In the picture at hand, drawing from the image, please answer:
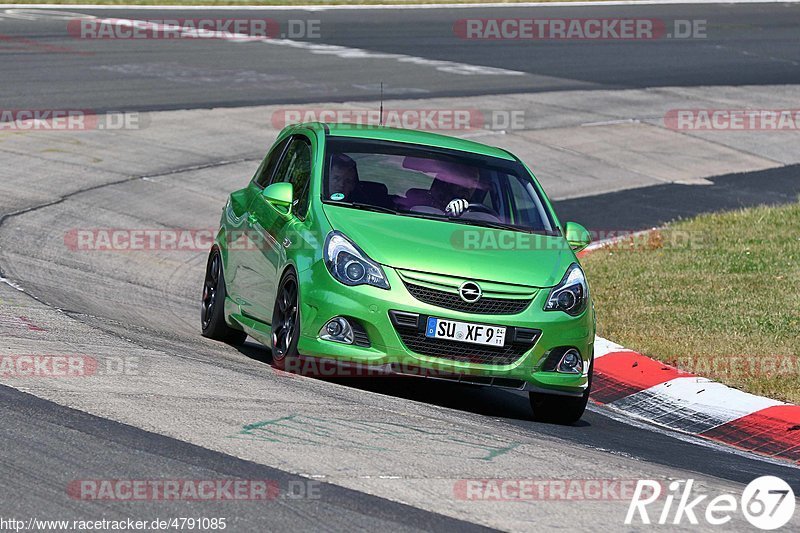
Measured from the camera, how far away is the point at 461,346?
8.29m

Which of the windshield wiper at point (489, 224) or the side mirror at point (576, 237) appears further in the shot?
the side mirror at point (576, 237)

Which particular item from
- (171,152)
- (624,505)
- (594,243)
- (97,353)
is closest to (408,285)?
(97,353)

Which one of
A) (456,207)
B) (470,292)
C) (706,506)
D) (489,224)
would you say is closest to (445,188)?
(456,207)

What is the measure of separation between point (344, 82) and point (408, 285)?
1664cm

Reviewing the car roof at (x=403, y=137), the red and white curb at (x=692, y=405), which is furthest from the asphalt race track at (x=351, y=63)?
the red and white curb at (x=692, y=405)

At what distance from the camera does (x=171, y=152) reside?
18625mm

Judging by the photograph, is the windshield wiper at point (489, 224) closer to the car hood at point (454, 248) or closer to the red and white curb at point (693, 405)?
the car hood at point (454, 248)

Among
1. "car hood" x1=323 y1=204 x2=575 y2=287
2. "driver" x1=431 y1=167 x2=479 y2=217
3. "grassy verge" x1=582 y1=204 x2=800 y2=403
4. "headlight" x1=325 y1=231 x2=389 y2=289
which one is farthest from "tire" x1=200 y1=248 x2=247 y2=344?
"grassy verge" x1=582 y1=204 x2=800 y2=403

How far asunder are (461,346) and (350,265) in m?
0.81

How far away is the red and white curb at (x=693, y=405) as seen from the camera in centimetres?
862

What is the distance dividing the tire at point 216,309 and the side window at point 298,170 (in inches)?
34.0

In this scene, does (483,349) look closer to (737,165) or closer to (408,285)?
(408,285)

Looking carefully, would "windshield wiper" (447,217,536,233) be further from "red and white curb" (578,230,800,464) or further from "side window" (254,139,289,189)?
"side window" (254,139,289,189)

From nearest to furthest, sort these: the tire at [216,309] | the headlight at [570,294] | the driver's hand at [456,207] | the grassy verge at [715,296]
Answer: the headlight at [570,294] → the driver's hand at [456,207] → the grassy verge at [715,296] → the tire at [216,309]
